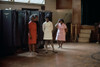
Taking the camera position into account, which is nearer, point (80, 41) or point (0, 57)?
point (0, 57)

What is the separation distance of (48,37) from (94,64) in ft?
7.11

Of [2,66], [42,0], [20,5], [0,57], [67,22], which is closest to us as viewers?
[2,66]

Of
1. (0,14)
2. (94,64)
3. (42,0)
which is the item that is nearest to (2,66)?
(0,14)

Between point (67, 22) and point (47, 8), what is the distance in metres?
1.96

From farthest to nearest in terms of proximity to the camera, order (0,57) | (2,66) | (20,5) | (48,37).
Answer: (20,5) → (48,37) → (0,57) → (2,66)

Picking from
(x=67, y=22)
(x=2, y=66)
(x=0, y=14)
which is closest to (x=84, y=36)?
(x=67, y=22)

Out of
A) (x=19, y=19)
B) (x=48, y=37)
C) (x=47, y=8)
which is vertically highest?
(x=47, y=8)

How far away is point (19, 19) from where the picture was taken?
6.54 meters

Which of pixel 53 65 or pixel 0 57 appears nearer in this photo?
pixel 53 65

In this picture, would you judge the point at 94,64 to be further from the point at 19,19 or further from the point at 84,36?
the point at 84,36

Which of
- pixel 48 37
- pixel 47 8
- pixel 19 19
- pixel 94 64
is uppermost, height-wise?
pixel 47 8

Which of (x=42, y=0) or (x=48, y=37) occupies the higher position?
(x=42, y=0)

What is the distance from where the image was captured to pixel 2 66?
15.4 ft

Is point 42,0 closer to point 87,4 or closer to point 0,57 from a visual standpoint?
point 87,4
